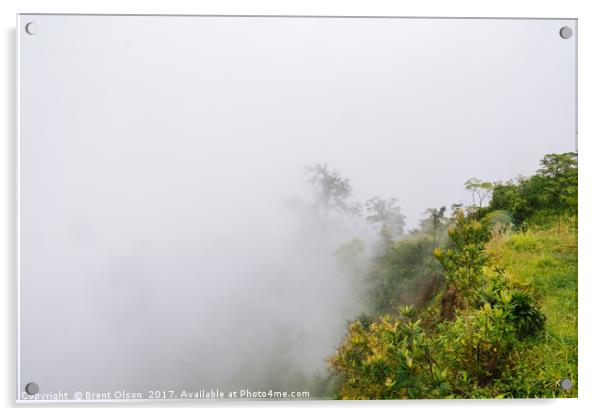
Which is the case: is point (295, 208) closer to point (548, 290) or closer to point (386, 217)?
point (386, 217)

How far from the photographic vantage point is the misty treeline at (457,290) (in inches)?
81.1

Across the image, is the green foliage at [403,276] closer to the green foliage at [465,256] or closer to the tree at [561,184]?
the green foliage at [465,256]

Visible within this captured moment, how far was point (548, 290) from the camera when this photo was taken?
2.08m

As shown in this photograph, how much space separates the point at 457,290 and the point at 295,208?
2.21 ft

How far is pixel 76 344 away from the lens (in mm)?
2072

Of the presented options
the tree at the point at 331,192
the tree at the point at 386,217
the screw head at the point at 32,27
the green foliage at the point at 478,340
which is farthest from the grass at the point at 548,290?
the screw head at the point at 32,27

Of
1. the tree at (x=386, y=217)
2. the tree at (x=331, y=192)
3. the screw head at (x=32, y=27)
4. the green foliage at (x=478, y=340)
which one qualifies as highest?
the screw head at (x=32, y=27)

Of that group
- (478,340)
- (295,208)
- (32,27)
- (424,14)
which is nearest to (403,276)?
(478,340)

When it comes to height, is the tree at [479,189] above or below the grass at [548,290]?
above

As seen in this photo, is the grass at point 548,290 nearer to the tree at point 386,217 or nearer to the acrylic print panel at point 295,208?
the acrylic print panel at point 295,208

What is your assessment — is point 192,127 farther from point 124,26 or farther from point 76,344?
point 76,344

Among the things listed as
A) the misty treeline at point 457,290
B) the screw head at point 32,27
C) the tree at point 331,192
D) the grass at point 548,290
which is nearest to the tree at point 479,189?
the misty treeline at point 457,290
